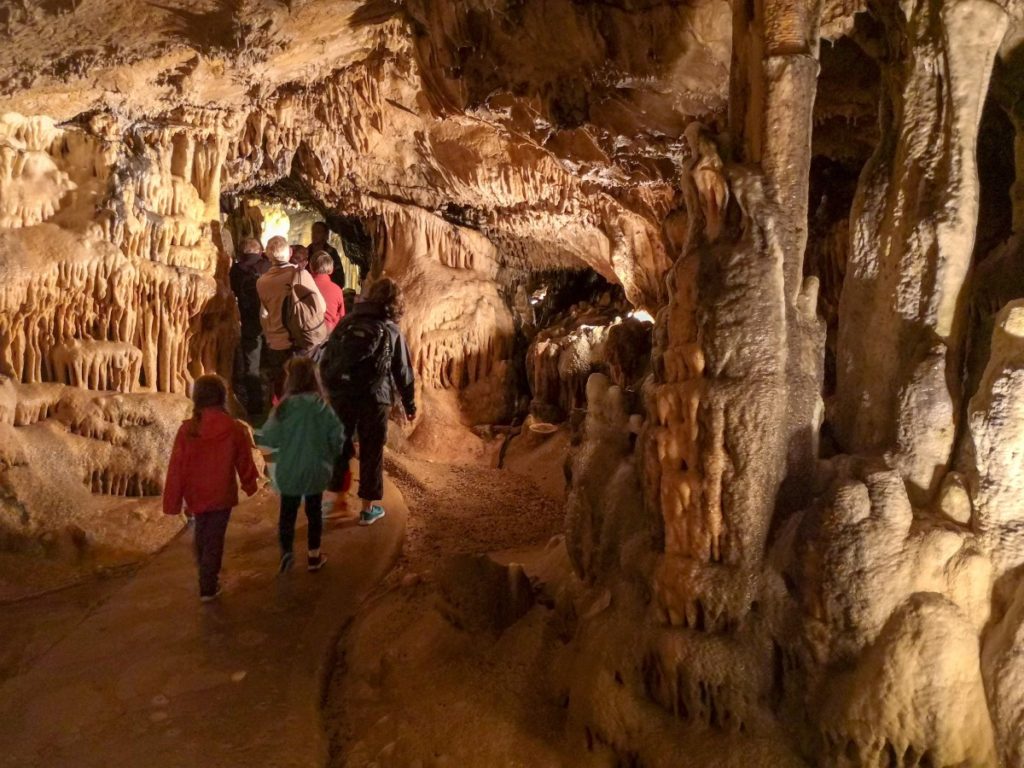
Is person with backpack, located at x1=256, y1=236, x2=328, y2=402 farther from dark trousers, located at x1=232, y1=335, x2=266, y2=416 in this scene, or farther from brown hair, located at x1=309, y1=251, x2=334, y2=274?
dark trousers, located at x1=232, y1=335, x2=266, y2=416

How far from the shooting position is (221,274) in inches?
314

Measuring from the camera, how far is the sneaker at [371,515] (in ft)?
18.4

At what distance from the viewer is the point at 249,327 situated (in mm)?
9336

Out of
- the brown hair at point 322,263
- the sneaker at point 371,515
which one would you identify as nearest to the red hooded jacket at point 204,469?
the sneaker at point 371,515

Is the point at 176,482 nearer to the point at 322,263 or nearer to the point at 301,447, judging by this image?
the point at 301,447

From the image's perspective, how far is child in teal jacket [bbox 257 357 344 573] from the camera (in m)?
4.66

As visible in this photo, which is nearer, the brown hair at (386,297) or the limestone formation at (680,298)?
the limestone formation at (680,298)

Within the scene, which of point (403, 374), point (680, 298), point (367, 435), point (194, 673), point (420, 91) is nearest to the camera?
point (680, 298)

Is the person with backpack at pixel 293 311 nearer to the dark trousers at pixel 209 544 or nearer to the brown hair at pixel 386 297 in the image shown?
the brown hair at pixel 386 297

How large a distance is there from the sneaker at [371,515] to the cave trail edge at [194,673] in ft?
1.45

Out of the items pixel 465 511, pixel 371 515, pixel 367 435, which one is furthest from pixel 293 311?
pixel 465 511

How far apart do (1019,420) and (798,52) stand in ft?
6.18

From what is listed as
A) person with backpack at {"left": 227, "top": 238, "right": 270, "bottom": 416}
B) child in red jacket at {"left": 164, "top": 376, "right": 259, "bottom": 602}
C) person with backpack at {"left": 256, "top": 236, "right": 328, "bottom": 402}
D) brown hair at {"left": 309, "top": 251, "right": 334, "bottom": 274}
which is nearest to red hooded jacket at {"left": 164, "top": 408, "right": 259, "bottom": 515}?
child in red jacket at {"left": 164, "top": 376, "right": 259, "bottom": 602}

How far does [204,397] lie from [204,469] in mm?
408
